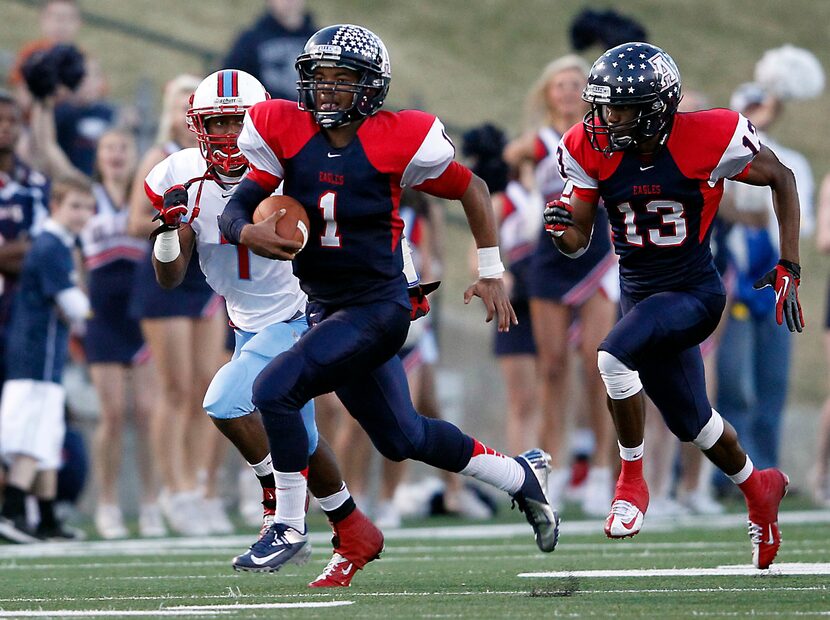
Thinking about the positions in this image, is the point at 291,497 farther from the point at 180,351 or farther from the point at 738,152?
the point at 180,351

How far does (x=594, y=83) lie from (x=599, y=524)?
3.62 meters

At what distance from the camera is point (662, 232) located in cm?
631

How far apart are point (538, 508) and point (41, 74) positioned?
5170 millimetres

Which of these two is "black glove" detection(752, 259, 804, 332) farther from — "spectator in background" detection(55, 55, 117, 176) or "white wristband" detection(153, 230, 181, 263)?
"spectator in background" detection(55, 55, 117, 176)

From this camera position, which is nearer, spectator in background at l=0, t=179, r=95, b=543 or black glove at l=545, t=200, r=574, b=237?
black glove at l=545, t=200, r=574, b=237

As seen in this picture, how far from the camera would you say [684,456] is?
10.3 meters

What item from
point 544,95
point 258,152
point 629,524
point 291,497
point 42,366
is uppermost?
point 544,95

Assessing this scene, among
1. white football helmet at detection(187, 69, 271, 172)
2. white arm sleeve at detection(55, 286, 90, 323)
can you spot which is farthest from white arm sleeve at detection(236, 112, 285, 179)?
white arm sleeve at detection(55, 286, 90, 323)

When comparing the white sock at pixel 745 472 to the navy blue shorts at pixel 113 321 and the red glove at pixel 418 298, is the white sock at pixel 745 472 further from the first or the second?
the navy blue shorts at pixel 113 321

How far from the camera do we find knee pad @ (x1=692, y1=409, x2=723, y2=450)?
20.7 feet

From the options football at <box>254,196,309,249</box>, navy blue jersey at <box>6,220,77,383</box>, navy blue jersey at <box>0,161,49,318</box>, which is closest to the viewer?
football at <box>254,196,309,249</box>

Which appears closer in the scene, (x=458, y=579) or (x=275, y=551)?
(x=275, y=551)

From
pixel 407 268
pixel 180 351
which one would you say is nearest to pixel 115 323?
pixel 180 351

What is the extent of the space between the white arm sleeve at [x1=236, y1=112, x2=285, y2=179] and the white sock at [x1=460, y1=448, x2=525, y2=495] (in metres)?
1.25
